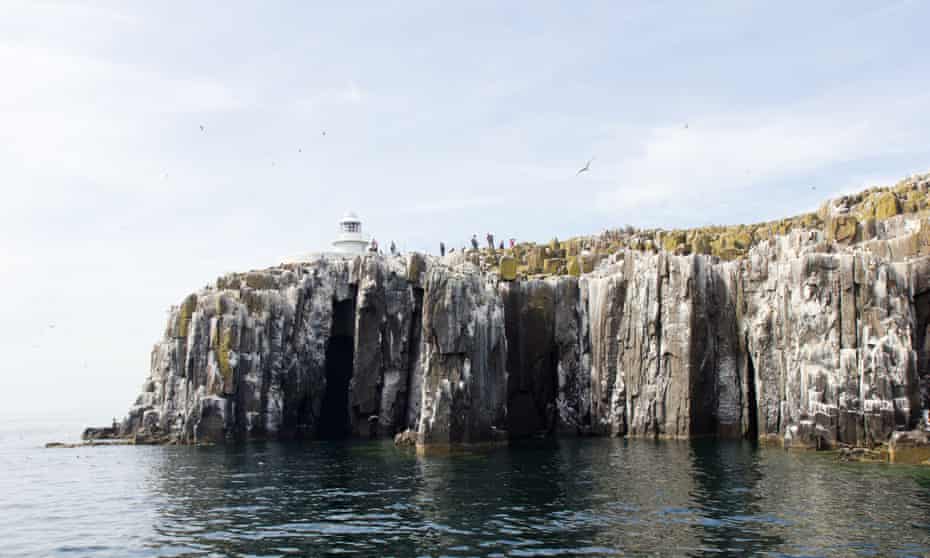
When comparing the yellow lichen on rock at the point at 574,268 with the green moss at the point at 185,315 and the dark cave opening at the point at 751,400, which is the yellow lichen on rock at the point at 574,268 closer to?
the dark cave opening at the point at 751,400

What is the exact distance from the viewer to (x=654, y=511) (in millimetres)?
39188

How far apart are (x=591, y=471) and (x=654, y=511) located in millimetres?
14116

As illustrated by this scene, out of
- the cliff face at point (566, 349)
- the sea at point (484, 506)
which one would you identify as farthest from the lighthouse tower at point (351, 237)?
the sea at point (484, 506)

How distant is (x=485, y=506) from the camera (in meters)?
41.8

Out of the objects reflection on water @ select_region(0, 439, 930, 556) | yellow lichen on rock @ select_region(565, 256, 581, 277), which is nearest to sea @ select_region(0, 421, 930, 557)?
reflection on water @ select_region(0, 439, 930, 556)

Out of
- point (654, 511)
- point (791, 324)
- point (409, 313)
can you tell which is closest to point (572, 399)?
point (409, 313)

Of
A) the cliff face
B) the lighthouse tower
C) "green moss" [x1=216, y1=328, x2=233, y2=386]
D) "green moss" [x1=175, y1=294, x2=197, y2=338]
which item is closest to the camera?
the cliff face

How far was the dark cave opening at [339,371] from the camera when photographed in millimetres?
97250

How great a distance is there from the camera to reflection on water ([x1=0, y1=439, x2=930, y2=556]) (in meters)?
33.5

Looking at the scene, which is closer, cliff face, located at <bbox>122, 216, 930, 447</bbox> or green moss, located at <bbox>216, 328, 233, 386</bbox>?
cliff face, located at <bbox>122, 216, 930, 447</bbox>

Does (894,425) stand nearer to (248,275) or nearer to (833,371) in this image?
(833,371)

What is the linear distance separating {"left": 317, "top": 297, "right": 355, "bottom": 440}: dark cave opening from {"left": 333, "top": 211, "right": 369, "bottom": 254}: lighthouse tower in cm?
2636

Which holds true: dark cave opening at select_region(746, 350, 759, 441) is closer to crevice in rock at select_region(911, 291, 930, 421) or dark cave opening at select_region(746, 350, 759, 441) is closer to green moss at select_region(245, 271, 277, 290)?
crevice in rock at select_region(911, 291, 930, 421)

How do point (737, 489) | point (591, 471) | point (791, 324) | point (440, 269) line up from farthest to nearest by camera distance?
point (440, 269), point (791, 324), point (591, 471), point (737, 489)
